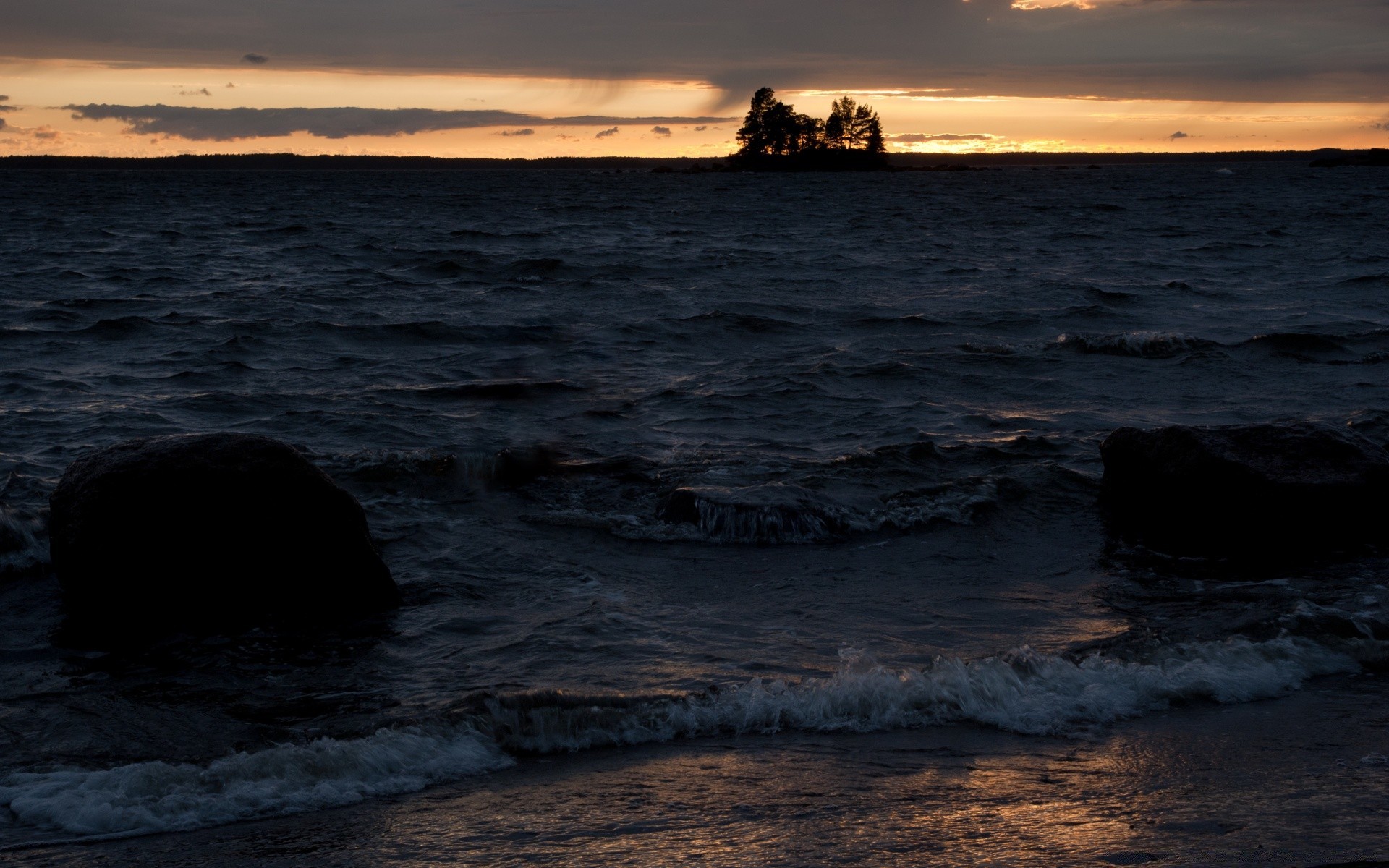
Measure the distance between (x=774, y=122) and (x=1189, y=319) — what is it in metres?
113

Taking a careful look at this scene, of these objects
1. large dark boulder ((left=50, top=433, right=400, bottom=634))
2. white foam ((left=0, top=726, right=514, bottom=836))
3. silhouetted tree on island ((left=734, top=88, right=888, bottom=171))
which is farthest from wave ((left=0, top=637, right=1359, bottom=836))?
silhouetted tree on island ((left=734, top=88, right=888, bottom=171))

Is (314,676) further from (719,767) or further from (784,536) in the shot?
(784,536)

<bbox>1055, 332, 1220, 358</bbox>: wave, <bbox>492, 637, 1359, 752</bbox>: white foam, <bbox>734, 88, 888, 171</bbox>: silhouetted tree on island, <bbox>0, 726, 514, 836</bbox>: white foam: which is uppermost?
<bbox>734, 88, 888, 171</bbox>: silhouetted tree on island

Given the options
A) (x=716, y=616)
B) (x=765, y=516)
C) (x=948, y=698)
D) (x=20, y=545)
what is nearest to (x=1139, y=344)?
(x=765, y=516)

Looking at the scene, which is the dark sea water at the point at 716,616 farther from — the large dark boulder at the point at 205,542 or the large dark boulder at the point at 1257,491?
the large dark boulder at the point at 1257,491

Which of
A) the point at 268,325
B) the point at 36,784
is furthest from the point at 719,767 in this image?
the point at 268,325

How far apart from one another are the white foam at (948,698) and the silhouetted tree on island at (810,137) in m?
124

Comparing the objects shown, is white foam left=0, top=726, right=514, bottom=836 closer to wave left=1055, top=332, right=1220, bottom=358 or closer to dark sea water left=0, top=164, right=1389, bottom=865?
dark sea water left=0, top=164, right=1389, bottom=865

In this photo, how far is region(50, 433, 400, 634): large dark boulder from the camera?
240 inches

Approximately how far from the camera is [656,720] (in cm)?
470

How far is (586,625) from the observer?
5.93 m

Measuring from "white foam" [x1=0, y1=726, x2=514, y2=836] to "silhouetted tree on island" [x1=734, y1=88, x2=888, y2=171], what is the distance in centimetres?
→ 12537

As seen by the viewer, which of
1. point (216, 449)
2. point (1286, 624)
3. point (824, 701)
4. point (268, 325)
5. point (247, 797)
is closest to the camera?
point (247, 797)

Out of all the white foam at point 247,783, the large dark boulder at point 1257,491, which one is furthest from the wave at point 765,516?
the white foam at point 247,783
